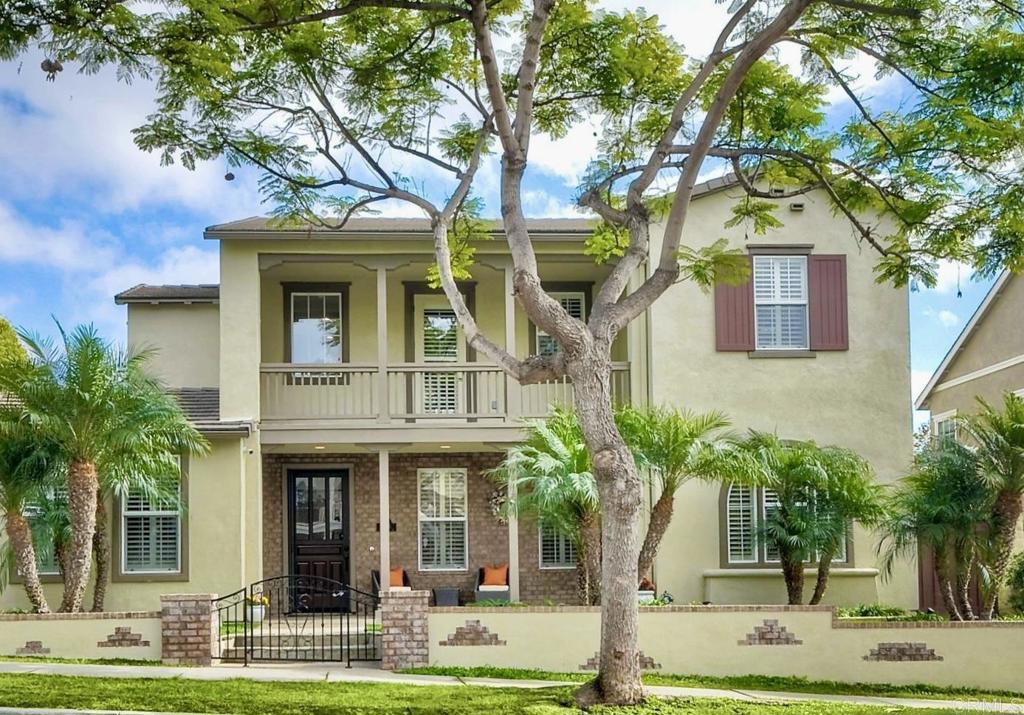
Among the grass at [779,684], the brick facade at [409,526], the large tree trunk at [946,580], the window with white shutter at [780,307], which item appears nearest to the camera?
the grass at [779,684]

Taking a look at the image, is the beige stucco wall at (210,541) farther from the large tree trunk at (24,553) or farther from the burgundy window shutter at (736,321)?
the burgundy window shutter at (736,321)

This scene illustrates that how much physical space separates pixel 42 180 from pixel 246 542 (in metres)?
13.8

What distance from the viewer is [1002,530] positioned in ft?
51.4

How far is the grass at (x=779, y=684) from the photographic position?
45.9 ft

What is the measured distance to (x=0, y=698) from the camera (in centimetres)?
1068

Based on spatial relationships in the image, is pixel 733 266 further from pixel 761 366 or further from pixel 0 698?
pixel 0 698

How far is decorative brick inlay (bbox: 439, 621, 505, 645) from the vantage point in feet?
47.8

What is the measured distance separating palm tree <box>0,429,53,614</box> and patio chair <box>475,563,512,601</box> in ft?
23.6

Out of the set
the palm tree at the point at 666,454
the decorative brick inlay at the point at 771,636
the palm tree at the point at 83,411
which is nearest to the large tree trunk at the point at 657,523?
the palm tree at the point at 666,454

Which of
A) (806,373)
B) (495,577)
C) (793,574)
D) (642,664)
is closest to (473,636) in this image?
(642,664)

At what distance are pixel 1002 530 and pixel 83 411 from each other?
1183 cm

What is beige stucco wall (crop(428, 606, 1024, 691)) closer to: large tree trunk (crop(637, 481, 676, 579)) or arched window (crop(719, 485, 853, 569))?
large tree trunk (crop(637, 481, 676, 579))

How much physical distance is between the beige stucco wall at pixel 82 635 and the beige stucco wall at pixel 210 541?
423 cm

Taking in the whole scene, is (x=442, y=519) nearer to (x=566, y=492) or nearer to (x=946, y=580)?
(x=566, y=492)
